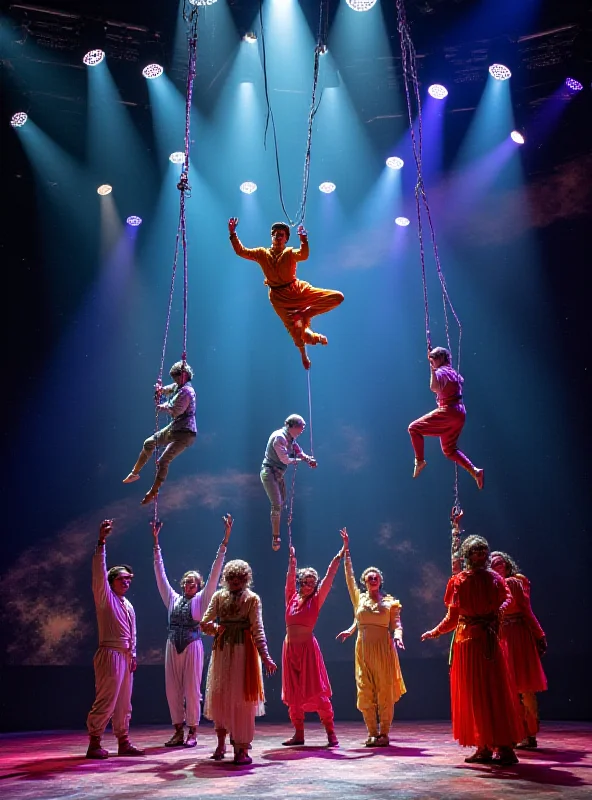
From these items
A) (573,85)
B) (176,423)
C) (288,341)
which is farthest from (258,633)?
(573,85)

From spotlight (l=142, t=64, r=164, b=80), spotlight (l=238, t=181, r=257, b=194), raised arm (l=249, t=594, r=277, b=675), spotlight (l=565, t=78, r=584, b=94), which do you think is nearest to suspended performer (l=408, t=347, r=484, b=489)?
raised arm (l=249, t=594, r=277, b=675)

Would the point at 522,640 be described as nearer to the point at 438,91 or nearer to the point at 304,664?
the point at 304,664

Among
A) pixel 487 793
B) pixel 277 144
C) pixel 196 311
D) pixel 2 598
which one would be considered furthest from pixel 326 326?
pixel 487 793

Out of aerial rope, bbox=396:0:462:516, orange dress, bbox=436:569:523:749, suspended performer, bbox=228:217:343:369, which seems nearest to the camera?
orange dress, bbox=436:569:523:749

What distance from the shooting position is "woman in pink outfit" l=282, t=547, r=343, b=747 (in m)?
6.18

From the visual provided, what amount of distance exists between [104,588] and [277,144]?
7825 millimetres

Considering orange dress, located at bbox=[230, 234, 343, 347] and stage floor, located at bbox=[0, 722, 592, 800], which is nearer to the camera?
stage floor, located at bbox=[0, 722, 592, 800]

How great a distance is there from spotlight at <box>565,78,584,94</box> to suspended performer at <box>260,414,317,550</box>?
622 centimetres

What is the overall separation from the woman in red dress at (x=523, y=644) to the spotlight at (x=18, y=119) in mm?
8417

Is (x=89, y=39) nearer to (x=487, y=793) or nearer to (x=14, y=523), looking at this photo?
(x=14, y=523)

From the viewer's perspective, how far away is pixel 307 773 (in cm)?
484

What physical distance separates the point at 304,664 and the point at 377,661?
2.01 ft

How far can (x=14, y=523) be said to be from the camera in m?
9.98

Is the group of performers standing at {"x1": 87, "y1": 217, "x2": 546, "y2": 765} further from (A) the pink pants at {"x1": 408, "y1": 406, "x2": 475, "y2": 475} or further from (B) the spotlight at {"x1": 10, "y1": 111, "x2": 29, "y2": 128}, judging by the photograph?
(B) the spotlight at {"x1": 10, "y1": 111, "x2": 29, "y2": 128}
